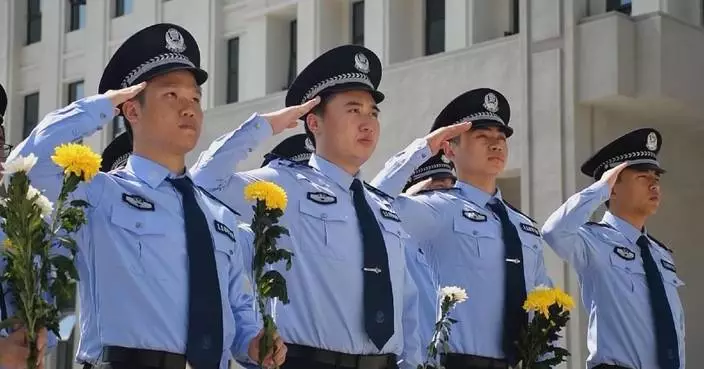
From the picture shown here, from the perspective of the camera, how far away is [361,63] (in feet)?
19.2

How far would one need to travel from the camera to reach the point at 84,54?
26.7 metres

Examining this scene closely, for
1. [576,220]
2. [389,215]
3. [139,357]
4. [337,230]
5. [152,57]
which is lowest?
[139,357]

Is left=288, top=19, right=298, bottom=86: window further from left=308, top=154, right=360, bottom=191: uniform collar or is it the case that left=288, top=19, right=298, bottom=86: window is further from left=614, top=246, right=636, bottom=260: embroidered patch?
left=308, top=154, right=360, bottom=191: uniform collar

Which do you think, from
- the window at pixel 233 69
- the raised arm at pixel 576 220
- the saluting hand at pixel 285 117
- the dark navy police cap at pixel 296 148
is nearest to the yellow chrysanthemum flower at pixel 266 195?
the saluting hand at pixel 285 117

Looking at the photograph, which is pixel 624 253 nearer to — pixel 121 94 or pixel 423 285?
pixel 423 285

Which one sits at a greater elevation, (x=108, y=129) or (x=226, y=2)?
(x=226, y=2)

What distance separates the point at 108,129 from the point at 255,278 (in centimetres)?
2123

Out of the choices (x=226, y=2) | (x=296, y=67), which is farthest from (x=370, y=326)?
(x=226, y=2)

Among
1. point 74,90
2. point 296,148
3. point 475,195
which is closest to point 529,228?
point 475,195

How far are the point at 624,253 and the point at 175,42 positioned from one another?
3236 mm

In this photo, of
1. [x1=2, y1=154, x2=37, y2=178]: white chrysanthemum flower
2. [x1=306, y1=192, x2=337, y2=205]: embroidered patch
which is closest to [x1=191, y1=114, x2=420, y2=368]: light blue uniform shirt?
[x1=306, y1=192, x2=337, y2=205]: embroidered patch

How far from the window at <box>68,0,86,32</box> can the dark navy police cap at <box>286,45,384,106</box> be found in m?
22.5

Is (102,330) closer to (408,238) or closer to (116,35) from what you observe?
(408,238)

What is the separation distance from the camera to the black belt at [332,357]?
527 centimetres
